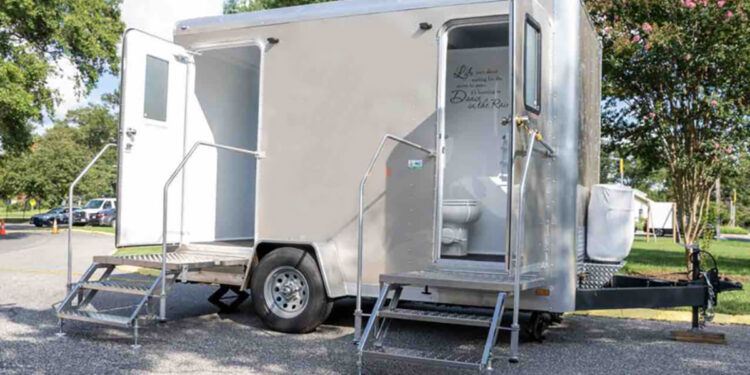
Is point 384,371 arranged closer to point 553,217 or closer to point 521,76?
point 553,217

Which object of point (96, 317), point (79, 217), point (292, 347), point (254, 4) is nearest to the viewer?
point (292, 347)

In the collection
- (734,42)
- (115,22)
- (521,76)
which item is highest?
(115,22)

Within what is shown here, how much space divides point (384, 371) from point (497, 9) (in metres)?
3.03

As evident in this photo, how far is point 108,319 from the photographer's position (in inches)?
232

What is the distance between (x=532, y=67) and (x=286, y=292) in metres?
2.99

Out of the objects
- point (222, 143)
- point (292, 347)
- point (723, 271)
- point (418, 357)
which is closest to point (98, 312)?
point (292, 347)

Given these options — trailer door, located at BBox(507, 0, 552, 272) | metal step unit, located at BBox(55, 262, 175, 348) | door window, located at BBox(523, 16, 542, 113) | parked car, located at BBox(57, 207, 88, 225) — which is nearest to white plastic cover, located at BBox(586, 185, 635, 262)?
trailer door, located at BBox(507, 0, 552, 272)

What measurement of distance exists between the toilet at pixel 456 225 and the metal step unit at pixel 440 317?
134 cm

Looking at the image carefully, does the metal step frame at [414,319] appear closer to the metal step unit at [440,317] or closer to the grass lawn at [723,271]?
the metal step unit at [440,317]

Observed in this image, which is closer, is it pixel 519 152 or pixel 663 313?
pixel 519 152

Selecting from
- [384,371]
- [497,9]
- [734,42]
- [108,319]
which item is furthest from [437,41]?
[734,42]

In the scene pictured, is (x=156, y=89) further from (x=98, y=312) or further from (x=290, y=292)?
(x=290, y=292)

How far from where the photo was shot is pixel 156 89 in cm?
693

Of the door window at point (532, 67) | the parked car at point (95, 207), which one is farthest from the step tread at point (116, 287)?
the parked car at point (95, 207)
